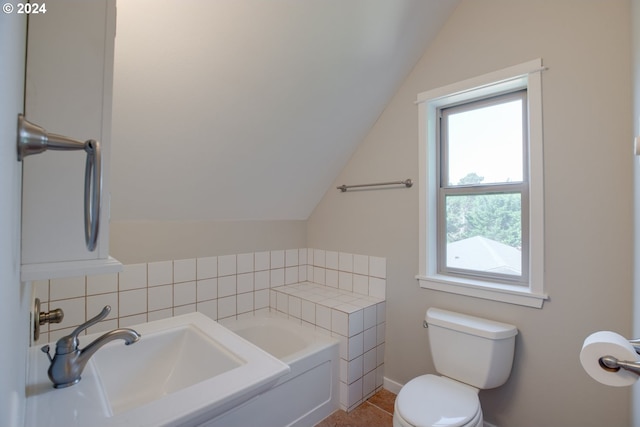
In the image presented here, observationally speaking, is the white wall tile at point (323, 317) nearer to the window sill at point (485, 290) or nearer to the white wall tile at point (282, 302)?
the white wall tile at point (282, 302)

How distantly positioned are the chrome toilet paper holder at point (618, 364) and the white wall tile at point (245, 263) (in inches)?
82.8

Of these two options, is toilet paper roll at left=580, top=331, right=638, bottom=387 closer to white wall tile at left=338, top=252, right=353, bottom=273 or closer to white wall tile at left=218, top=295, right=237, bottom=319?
white wall tile at left=338, top=252, right=353, bottom=273

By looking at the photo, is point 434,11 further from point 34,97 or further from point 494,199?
point 34,97

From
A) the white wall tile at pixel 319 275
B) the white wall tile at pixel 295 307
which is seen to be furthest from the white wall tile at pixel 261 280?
the white wall tile at pixel 319 275

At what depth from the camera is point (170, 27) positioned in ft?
4.11

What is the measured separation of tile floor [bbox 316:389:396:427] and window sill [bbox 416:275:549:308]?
0.83 m

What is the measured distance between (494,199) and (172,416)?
1.91 metres

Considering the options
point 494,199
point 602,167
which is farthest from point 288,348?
point 602,167

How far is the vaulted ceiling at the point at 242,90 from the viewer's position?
131 cm

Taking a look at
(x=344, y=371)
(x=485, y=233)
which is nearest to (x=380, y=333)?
(x=344, y=371)

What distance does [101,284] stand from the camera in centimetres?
179

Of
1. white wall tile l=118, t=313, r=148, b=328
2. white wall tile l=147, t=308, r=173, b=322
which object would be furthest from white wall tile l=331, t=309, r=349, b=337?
white wall tile l=118, t=313, r=148, b=328

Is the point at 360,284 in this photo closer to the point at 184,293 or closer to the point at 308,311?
the point at 308,311

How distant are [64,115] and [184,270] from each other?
1.52 m
